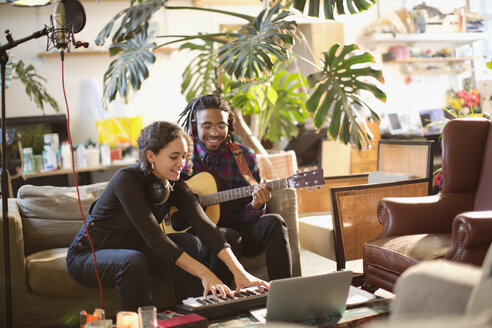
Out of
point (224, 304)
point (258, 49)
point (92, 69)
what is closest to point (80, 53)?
point (92, 69)

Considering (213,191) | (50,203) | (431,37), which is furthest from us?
(431,37)

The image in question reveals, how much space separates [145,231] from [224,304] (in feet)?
1.77

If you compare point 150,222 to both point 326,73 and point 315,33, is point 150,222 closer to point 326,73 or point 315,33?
point 326,73

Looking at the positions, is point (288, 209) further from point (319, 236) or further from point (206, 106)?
point (206, 106)

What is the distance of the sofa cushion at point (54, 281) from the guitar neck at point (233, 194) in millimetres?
598

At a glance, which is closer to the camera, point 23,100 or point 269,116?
point 269,116

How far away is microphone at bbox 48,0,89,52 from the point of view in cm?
207

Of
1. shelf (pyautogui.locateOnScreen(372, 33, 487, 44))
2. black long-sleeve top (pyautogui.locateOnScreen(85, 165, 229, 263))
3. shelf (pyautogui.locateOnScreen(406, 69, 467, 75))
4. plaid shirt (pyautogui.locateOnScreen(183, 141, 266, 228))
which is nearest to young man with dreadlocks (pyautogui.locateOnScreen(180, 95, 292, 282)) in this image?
plaid shirt (pyautogui.locateOnScreen(183, 141, 266, 228))

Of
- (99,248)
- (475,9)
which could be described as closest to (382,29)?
(475,9)

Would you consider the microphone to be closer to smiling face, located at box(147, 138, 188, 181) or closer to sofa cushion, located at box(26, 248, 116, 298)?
smiling face, located at box(147, 138, 188, 181)

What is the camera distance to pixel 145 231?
2.04m

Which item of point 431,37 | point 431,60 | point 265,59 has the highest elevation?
point 431,37

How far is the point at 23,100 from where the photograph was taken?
5.66 metres

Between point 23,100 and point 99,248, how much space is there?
3958 millimetres
